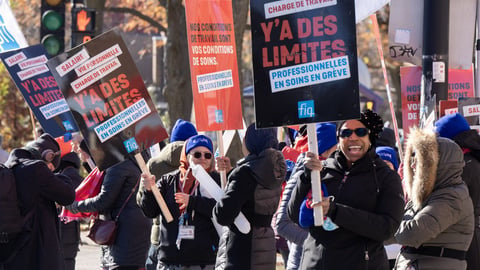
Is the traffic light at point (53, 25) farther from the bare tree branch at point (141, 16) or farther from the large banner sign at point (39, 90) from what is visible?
the bare tree branch at point (141, 16)

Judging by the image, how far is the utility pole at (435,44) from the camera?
9.20 m

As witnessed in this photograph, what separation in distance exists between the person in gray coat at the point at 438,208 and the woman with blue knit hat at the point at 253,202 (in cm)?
129

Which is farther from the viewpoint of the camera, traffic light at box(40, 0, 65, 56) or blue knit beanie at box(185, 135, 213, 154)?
traffic light at box(40, 0, 65, 56)

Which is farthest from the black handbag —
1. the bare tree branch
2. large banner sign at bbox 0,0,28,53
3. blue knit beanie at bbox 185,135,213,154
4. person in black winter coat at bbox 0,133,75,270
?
the bare tree branch

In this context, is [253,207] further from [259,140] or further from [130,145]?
[130,145]

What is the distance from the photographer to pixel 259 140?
791cm

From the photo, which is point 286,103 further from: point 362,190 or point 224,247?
point 224,247

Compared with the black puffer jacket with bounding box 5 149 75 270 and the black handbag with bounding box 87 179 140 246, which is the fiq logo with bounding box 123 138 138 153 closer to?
the black puffer jacket with bounding box 5 149 75 270

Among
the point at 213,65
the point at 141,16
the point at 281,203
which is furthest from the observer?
the point at 141,16

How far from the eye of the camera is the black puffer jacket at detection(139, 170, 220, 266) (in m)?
8.33

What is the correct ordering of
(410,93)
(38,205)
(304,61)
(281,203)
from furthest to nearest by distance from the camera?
(410,93), (38,205), (281,203), (304,61)

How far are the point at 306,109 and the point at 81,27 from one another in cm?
847

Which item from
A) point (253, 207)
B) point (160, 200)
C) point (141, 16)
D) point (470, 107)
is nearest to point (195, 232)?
point (160, 200)

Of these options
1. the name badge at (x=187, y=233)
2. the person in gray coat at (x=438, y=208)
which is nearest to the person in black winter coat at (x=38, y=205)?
the name badge at (x=187, y=233)
